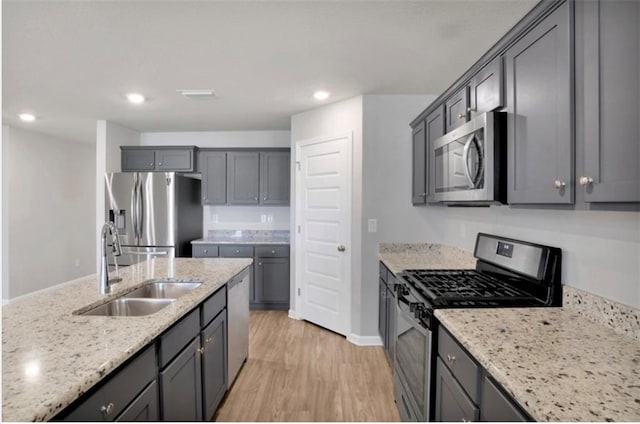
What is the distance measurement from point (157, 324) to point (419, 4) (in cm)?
199

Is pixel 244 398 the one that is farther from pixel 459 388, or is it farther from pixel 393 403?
pixel 459 388

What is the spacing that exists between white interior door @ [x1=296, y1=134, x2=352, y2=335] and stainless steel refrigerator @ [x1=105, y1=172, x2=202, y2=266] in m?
1.58

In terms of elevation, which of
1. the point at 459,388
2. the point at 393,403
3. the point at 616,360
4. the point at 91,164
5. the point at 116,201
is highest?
the point at 91,164

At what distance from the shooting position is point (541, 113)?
127cm

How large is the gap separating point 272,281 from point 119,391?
3.19 meters

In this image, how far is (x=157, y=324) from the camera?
1.25 m

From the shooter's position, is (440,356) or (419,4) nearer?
(440,356)

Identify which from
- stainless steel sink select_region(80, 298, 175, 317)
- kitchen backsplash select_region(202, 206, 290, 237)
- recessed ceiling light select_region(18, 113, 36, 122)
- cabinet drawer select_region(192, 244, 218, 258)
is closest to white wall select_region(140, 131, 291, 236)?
kitchen backsplash select_region(202, 206, 290, 237)

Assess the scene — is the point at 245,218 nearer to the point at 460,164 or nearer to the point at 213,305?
the point at 213,305

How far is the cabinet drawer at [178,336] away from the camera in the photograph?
1333 mm

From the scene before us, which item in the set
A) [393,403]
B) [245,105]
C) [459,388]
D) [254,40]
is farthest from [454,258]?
[245,105]

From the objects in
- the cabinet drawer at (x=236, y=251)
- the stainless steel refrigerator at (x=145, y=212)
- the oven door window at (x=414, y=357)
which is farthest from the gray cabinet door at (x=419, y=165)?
the stainless steel refrigerator at (x=145, y=212)

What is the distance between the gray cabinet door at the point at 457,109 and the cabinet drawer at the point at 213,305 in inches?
72.2

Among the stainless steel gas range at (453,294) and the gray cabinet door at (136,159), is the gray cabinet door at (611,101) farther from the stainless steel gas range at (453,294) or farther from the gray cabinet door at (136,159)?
the gray cabinet door at (136,159)
